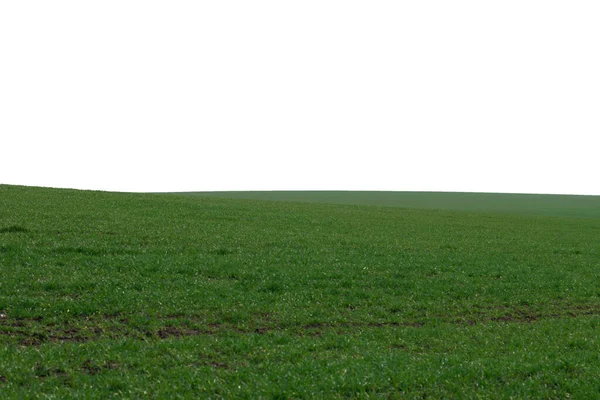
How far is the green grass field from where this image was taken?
14180mm

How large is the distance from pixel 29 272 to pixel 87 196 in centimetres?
2803

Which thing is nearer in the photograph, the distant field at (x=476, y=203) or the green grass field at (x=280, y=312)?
the green grass field at (x=280, y=312)

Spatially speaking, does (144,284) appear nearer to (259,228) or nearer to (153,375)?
(153,375)

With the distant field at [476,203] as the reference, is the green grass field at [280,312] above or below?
below

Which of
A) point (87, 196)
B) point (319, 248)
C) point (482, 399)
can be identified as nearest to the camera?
point (482, 399)

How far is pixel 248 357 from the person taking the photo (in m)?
16.0

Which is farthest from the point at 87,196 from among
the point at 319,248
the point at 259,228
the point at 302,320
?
the point at 302,320

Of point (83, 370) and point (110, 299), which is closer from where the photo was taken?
point (83, 370)

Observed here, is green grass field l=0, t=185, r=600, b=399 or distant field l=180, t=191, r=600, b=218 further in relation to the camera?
distant field l=180, t=191, r=600, b=218

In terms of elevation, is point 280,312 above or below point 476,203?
below

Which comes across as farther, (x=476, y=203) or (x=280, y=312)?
(x=476, y=203)

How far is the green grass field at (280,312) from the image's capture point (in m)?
14.2

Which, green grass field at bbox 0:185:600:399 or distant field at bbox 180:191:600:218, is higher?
distant field at bbox 180:191:600:218

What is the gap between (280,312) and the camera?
822 inches
